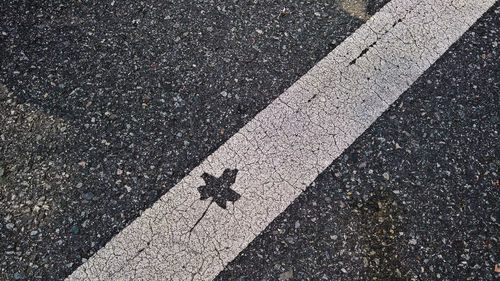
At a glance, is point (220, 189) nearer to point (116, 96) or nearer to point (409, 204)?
point (116, 96)

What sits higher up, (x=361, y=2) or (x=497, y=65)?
(x=361, y=2)

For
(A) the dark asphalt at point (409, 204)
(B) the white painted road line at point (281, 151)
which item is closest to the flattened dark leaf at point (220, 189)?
(B) the white painted road line at point (281, 151)

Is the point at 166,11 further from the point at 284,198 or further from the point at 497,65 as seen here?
the point at 497,65

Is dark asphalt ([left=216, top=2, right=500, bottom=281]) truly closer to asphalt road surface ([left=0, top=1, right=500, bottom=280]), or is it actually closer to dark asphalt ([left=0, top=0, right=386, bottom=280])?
asphalt road surface ([left=0, top=1, right=500, bottom=280])

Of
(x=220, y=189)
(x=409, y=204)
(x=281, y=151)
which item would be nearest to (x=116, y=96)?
(x=220, y=189)

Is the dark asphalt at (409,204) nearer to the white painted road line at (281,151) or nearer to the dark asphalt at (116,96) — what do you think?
the white painted road line at (281,151)

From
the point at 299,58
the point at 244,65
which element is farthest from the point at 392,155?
the point at 244,65
